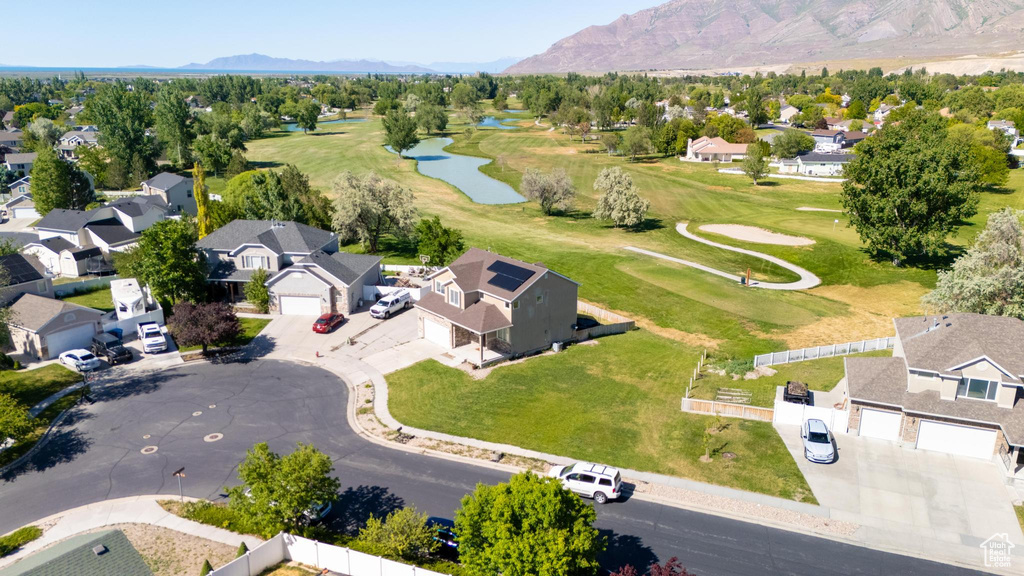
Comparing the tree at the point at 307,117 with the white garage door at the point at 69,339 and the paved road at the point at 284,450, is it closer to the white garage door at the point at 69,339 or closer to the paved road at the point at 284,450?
the white garage door at the point at 69,339

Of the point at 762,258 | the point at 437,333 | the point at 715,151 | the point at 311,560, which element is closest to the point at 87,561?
the point at 311,560

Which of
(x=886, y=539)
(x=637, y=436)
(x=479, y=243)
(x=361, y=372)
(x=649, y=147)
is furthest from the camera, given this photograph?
(x=649, y=147)

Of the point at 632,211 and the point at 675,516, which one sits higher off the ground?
the point at 632,211

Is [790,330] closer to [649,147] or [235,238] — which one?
[235,238]

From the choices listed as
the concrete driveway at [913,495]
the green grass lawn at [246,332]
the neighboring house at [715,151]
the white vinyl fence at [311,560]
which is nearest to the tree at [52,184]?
the green grass lawn at [246,332]

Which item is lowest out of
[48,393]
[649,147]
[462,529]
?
[48,393]

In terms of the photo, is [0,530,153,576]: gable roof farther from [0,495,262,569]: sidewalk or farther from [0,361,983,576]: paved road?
[0,361,983,576]: paved road

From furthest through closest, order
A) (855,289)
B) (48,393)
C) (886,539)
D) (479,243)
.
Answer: (479,243), (855,289), (48,393), (886,539)

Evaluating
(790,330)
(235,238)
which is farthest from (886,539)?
(235,238)
